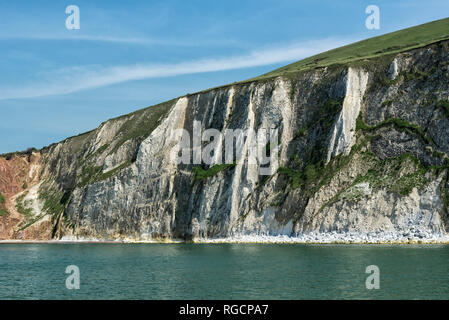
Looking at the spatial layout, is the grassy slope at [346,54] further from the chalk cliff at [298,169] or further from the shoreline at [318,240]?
the shoreline at [318,240]

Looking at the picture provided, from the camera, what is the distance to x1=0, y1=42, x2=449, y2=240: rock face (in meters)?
68.8

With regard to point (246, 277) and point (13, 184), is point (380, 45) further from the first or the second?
point (13, 184)

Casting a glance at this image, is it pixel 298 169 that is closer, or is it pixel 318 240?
pixel 318 240

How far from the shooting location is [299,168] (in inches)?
3164

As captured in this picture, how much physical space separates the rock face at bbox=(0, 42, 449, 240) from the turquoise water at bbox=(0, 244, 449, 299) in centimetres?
1699

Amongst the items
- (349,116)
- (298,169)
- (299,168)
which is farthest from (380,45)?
(298,169)

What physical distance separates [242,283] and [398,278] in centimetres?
1026

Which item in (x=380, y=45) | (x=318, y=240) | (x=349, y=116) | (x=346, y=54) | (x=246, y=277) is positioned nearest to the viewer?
(x=246, y=277)

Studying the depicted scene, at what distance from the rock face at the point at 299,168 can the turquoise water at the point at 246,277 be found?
16988 mm

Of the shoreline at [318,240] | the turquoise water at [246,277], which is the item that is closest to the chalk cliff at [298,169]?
the shoreline at [318,240]

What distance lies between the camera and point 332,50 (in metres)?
125

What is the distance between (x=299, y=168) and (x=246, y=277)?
44.9m
